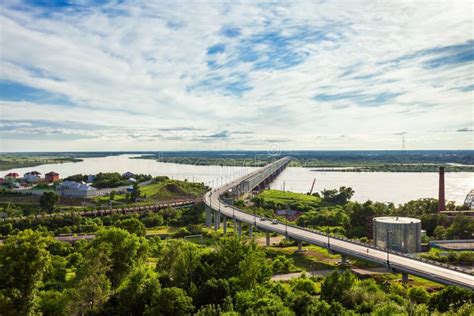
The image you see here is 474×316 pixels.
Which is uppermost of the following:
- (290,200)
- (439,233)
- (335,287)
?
(335,287)

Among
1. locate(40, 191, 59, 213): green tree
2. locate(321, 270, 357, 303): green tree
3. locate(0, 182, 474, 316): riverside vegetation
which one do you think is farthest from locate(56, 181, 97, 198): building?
locate(321, 270, 357, 303): green tree

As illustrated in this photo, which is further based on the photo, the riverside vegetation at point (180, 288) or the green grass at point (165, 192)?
the green grass at point (165, 192)

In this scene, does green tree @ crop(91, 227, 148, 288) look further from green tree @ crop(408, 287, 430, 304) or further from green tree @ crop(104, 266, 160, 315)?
green tree @ crop(408, 287, 430, 304)

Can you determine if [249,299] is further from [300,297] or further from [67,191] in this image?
[67,191]

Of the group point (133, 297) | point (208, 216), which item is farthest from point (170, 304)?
point (208, 216)

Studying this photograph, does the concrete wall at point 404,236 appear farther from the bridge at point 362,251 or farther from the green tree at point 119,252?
the green tree at point 119,252

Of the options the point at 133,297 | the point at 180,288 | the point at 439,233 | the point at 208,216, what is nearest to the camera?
the point at 133,297

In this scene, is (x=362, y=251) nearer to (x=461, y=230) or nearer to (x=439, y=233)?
(x=439, y=233)

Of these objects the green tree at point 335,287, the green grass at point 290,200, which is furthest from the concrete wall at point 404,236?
the green grass at point 290,200
